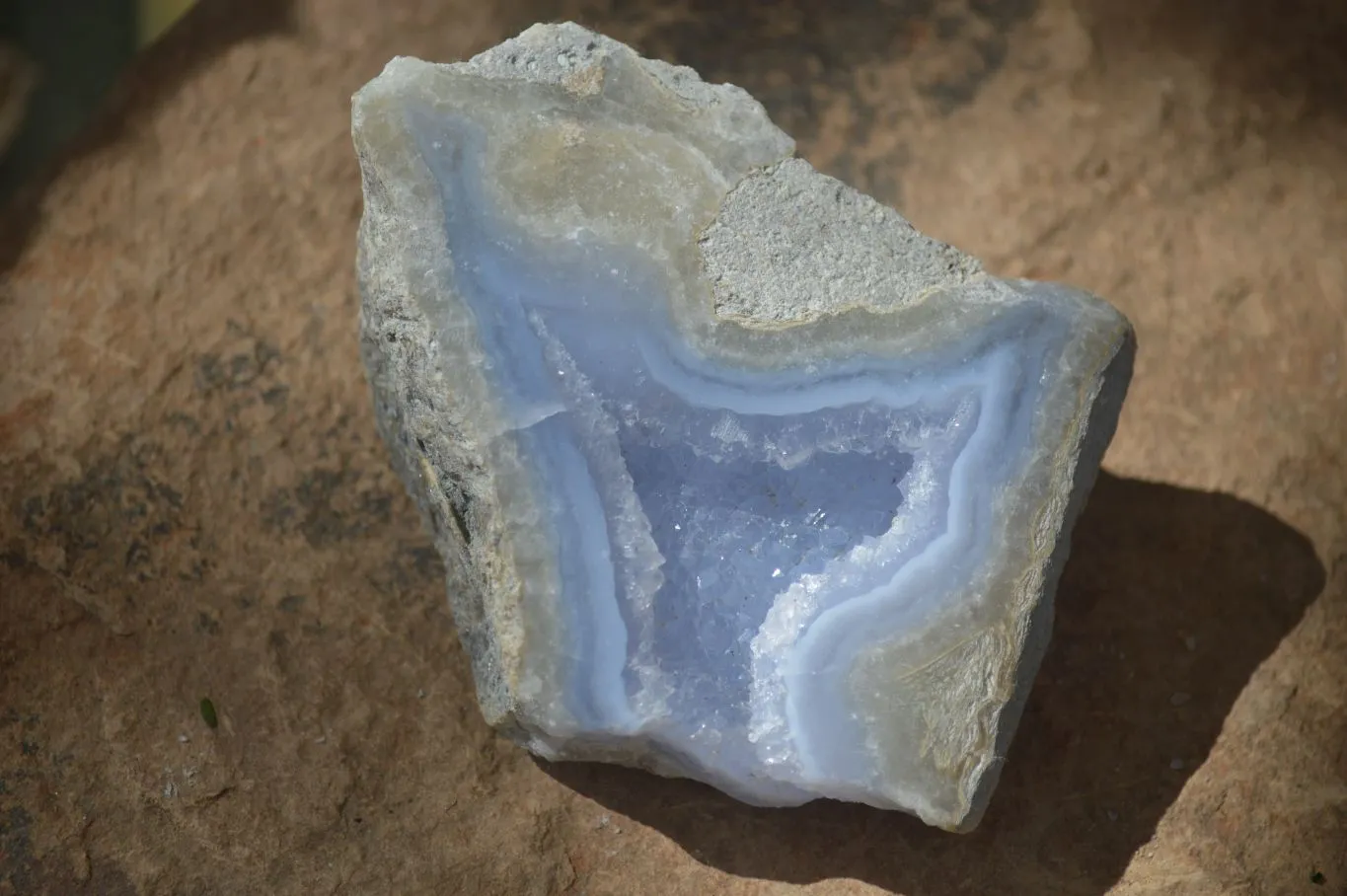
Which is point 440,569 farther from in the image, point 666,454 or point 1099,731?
point 1099,731

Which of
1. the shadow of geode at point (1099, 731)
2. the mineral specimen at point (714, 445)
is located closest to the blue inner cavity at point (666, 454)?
the mineral specimen at point (714, 445)

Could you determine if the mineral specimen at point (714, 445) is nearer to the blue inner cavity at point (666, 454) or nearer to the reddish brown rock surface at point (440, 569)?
the blue inner cavity at point (666, 454)

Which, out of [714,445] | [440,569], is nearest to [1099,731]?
[714,445]

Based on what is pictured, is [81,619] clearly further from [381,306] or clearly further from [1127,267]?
[1127,267]

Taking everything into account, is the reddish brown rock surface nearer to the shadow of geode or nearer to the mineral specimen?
the shadow of geode

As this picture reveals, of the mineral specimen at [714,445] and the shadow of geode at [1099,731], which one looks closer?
the mineral specimen at [714,445]
